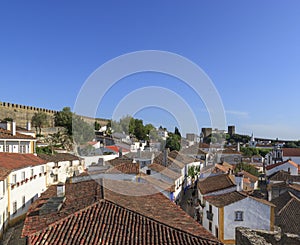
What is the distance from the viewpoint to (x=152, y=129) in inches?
2726

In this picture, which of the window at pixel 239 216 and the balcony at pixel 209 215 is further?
the balcony at pixel 209 215

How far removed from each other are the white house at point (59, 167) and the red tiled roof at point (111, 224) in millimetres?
16256

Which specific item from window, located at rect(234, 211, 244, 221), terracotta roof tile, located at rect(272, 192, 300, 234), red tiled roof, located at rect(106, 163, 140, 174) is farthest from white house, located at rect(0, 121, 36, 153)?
terracotta roof tile, located at rect(272, 192, 300, 234)

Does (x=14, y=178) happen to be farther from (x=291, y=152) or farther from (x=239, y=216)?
(x=291, y=152)

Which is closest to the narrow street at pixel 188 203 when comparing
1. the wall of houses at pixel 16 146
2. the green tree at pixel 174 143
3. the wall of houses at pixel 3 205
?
the wall of houses at pixel 3 205

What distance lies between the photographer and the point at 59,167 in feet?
94.1

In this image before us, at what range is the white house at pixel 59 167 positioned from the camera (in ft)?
86.9

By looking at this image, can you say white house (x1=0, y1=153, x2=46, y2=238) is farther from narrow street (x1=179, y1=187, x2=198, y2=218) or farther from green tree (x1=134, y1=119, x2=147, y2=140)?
green tree (x1=134, y1=119, x2=147, y2=140)

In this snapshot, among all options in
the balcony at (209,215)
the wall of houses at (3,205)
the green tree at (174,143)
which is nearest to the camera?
the wall of houses at (3,205)

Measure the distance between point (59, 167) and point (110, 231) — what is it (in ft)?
73.5

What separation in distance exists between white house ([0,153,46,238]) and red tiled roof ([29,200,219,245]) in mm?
6515

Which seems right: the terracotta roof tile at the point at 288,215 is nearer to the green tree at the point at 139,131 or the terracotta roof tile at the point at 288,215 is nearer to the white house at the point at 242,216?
the white house at the point at 242,216

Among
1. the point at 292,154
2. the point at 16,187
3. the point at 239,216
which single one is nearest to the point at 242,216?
the point at 239,216

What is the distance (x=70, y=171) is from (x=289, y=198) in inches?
878
